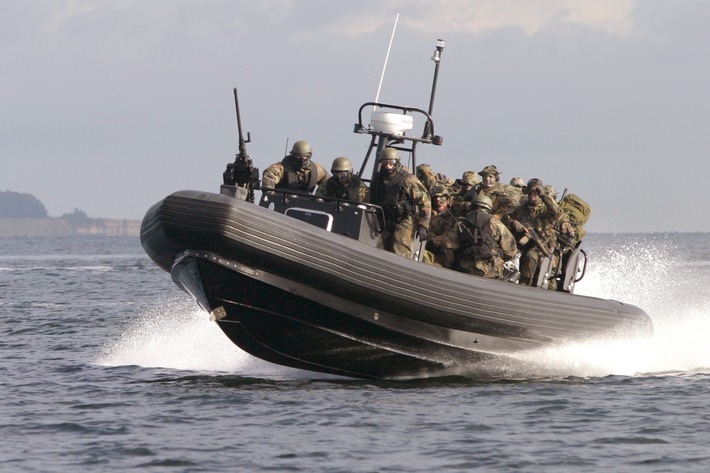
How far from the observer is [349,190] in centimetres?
1091

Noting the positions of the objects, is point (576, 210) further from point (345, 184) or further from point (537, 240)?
point (345, 184)

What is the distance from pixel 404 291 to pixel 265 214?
55.9 inches

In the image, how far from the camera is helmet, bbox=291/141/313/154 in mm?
11070

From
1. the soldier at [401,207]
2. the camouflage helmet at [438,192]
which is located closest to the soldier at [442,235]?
the camouflage helmet at [438,192]

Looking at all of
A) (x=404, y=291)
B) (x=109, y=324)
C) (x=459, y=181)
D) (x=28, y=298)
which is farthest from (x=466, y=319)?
(x=28, y=298)

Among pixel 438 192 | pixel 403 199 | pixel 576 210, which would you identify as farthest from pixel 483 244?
pixel 576 210

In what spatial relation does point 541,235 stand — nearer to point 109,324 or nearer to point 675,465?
point 675,465

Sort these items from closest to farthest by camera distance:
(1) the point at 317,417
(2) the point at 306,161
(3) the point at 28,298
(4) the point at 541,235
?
1. (1) the point at 317,417
2. (2) the point at 306,161
3. (4) the point at 541,235
4. (3) the point at 28,298

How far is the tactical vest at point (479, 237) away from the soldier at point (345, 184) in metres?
1.00

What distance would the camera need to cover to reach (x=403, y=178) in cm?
1073

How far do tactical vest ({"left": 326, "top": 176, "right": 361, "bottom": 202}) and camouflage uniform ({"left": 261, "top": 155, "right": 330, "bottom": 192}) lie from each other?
0.29 m

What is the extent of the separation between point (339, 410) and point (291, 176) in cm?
261

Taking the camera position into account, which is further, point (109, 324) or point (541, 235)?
point (109, 324)

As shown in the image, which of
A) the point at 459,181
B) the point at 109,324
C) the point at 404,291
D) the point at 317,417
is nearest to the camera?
the point at 317,417
